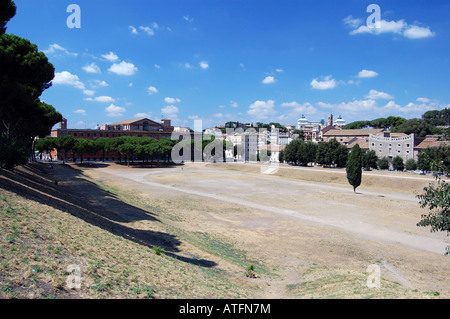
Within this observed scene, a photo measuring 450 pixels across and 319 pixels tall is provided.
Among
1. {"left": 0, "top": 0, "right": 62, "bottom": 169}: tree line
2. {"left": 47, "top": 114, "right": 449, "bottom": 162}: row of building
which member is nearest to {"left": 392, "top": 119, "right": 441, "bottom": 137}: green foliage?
{"left": 47, "top": 114, "right": 449, "bottom": 162}: row of building

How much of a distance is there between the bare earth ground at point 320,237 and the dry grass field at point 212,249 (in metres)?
0.08

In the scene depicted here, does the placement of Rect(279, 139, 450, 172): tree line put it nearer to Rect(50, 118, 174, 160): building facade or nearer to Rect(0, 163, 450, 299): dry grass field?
Rect(0, 163, 450, 299): dry grass field

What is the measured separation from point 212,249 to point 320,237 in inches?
345

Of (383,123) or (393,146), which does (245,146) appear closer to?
(393,146)

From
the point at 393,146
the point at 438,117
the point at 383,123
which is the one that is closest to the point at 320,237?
the point at 393,146

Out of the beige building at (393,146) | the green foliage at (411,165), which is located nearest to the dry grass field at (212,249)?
the green foliage at (411,165)

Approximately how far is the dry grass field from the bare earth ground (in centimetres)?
8

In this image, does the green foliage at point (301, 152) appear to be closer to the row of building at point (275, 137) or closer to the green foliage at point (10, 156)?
the row of building at point (275, 137)

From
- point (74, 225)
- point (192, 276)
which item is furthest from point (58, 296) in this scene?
point (74, 225)

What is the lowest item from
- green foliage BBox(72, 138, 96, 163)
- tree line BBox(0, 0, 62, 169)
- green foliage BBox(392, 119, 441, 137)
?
green foliage BBox(72, 138, 96, 163)

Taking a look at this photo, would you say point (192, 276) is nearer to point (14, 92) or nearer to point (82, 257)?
point (82, 257)

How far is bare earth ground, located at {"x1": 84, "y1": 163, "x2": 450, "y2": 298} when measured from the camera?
40.4ft

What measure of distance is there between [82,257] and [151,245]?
529cm

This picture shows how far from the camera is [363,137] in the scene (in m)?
103
